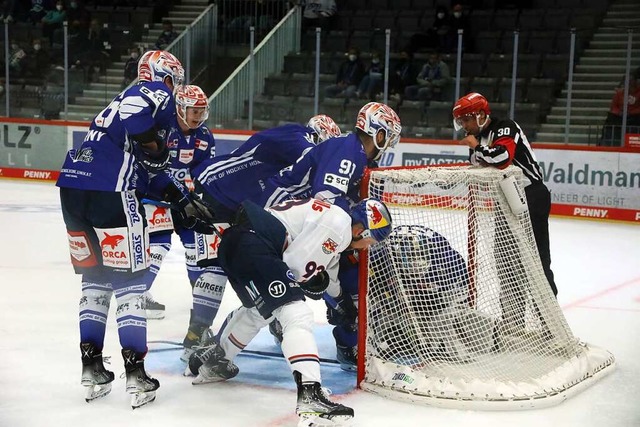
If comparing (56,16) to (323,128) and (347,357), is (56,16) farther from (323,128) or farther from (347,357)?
(347,357)

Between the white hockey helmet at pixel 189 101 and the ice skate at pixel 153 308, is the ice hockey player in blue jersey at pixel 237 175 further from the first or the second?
the ice skate at pixel 153 308

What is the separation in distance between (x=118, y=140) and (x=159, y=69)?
1.71 feet

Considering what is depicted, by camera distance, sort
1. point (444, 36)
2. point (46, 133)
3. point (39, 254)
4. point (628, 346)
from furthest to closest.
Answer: point (46, 133) < point (444, 36) < point (39, 254) < point (628, 346)

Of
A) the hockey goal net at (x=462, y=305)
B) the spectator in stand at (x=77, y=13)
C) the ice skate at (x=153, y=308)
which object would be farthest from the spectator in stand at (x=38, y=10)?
the hockey goal net at (x=462, y=305)

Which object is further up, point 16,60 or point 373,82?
point 16,60

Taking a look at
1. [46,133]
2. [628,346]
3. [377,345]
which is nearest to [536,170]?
[628,346]

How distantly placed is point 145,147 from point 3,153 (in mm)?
10723

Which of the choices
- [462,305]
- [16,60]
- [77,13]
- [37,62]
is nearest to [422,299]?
[462,305]

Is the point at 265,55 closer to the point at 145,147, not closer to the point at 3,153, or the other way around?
the point at 3,153

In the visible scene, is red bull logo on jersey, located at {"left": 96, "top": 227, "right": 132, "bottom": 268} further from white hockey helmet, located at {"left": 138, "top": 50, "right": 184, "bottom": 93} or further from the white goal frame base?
the white goal frame base

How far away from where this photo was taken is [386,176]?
13.4 feet

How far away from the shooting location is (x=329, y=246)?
353 centimetres

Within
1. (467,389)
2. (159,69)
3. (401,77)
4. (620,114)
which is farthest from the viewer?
(401,77)

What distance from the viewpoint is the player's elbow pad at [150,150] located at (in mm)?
3621
